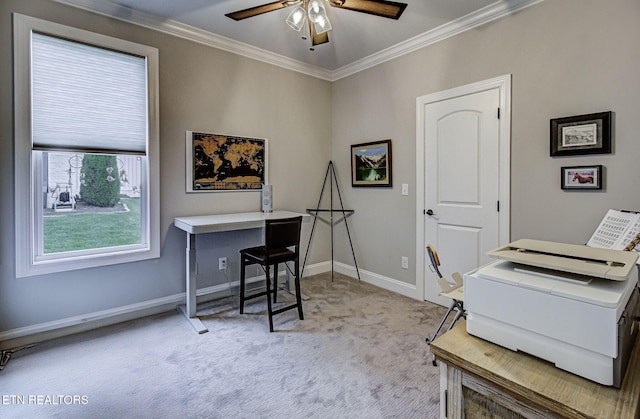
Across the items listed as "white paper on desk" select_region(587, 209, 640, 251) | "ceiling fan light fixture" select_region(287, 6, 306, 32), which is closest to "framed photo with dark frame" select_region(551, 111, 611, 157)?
"white paper on desk" select_region(587, 209, 640, 251)

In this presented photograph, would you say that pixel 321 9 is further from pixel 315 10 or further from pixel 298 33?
pixel 298 33

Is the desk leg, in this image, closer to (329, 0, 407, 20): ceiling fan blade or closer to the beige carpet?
the beige carpet

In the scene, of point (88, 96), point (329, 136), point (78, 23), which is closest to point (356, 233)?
point (329, 136)

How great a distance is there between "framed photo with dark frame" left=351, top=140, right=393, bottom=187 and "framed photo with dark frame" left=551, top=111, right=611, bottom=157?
1.54 meters

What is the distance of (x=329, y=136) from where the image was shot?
4.25m

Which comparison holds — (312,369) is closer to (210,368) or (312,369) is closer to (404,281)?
(210,368)

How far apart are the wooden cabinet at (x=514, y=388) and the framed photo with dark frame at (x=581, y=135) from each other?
183 centimetres

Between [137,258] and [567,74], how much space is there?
372 cm

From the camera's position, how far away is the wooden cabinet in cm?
66

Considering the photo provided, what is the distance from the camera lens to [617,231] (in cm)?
179

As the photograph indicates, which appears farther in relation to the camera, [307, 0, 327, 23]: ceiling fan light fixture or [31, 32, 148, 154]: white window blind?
[31, 32, 148, 154]: white window blind

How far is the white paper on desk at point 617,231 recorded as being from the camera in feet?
5.53

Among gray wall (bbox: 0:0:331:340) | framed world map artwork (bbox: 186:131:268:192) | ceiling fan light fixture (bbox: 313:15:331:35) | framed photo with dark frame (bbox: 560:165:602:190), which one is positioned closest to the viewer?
ceiling fan light fixture (bbox: 313:15:331:35)

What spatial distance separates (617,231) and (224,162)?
3.14 m
